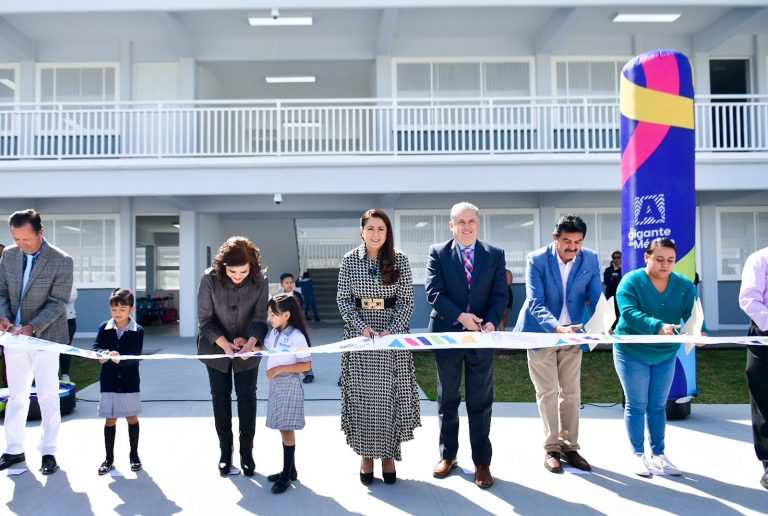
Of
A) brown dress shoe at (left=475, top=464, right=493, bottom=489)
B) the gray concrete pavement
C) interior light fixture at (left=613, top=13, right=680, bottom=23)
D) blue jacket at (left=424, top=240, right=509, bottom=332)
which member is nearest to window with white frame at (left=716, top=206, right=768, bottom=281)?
interior light fixture at (left=613, top=13, right=680, bottom=23)

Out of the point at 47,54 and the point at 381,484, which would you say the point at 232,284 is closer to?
the point at 381,484

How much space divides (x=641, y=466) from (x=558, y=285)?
1386 mm

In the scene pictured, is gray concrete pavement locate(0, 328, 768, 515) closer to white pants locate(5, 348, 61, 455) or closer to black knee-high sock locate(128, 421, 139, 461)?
black knee-high sock locate(128, 421, 139, 461)

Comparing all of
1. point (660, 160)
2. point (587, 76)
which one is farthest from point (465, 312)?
point (587, 76)

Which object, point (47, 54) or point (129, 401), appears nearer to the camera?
point (129, 401)

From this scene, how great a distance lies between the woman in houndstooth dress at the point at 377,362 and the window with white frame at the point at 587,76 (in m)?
11.0

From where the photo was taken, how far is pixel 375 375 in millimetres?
4191

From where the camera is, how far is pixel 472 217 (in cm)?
431

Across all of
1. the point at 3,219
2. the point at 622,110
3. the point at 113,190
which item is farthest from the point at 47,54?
the point at 622,110

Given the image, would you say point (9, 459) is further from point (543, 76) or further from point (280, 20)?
point (543, 76)

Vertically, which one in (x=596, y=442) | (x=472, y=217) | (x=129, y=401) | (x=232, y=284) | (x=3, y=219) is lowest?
(x=596, y=442)

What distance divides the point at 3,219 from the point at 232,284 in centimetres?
1200

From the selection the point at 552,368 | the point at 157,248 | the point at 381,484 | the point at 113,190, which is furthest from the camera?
the point at 157,248

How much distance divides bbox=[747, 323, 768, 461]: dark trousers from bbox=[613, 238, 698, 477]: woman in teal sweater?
0.48 metres
